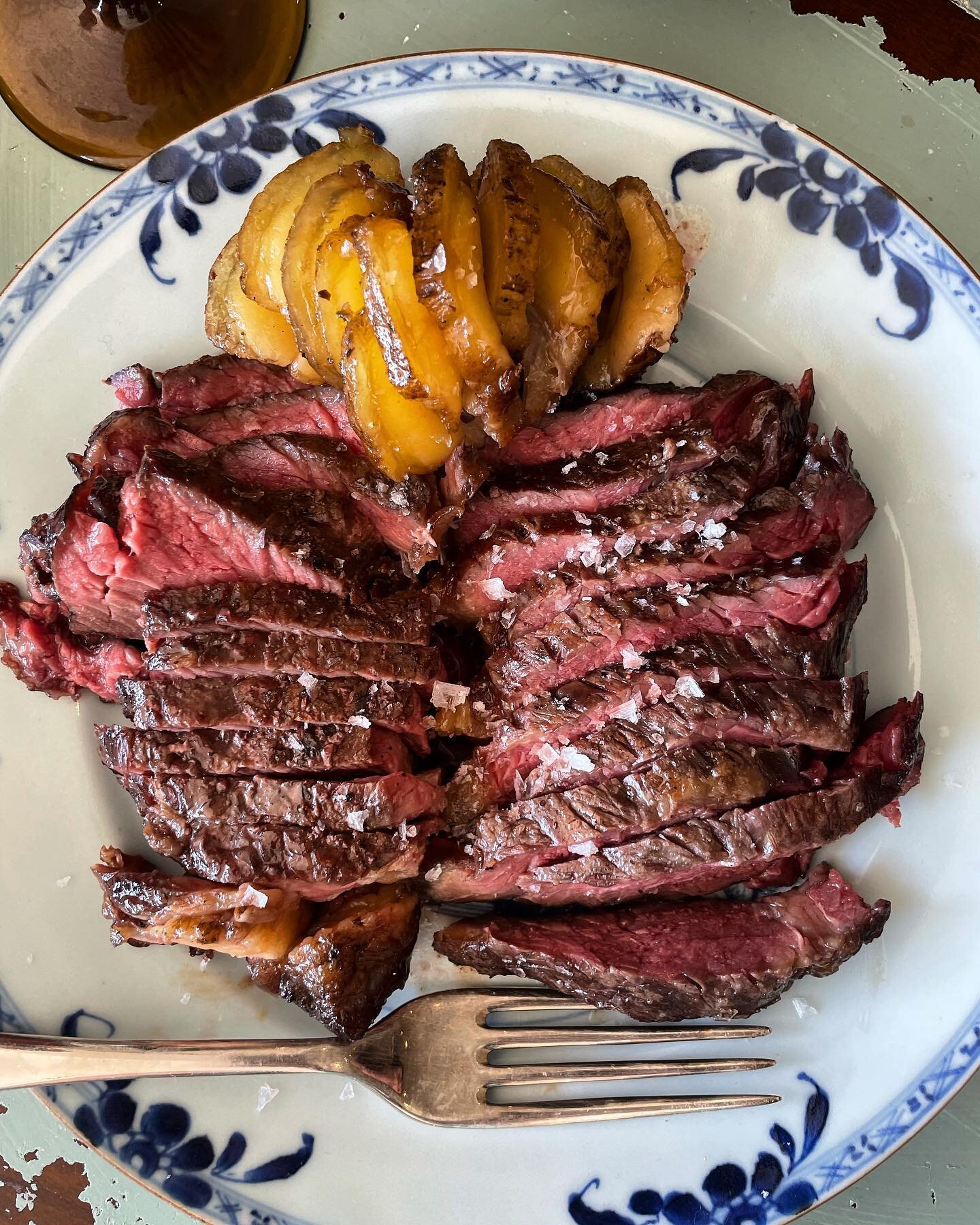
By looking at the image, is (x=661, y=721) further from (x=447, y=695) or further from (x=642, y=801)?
(x=447, y=695)

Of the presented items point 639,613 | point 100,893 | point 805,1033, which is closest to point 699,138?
point 639,613

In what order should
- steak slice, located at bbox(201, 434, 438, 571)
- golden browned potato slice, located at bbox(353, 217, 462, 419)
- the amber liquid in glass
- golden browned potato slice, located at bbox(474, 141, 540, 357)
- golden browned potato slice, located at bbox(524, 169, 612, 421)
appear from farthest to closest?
1. the amber liquid in glass
2. steak slice, located at bbox(201, 434, 438, 571)
3. golden browned potato slice, located at bbox(524, 169, 612, 421)
4. golden browned potato slice, located at bbox(474, 141, 540, 357)
5. golden browned potato slice, located at bbox(353, 217, 462, 419)

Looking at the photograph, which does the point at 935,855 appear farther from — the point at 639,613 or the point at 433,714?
the point at 433,714

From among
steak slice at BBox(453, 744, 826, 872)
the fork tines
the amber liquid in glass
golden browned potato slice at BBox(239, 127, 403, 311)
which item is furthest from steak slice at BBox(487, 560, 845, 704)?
the amber liquid in glass

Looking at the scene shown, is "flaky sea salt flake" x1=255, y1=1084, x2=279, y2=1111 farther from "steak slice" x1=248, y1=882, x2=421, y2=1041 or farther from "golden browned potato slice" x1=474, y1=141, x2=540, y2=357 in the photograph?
"golden browned potato slice" x1=474, y1=141, x2=540, y2=357

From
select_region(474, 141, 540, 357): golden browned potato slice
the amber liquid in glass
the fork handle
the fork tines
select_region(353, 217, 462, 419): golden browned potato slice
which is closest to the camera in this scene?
select_region(353, 217, 462, 419): golden browned potato slice

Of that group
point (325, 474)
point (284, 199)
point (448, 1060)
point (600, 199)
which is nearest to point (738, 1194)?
point (448, 1060)
